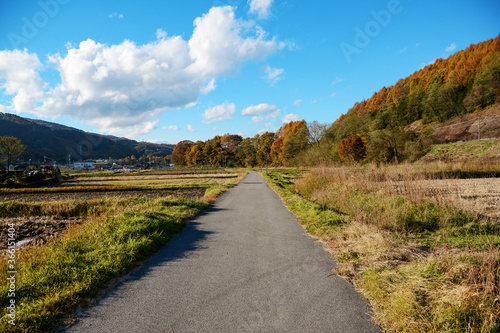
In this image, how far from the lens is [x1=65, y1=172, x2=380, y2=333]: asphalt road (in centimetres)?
292

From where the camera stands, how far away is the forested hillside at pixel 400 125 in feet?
153

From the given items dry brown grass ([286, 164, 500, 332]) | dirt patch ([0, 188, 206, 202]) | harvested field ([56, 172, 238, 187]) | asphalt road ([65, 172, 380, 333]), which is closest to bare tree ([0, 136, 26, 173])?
harvested field ([56, 172, 238, 187])

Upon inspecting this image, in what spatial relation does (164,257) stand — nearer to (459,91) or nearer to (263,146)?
(263,146)

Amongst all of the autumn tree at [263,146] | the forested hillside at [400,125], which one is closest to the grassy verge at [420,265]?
the forested hillside at [400,125]

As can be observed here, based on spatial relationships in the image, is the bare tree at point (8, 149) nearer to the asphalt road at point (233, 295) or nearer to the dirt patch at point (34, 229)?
the dirt patch at point (34, 229)

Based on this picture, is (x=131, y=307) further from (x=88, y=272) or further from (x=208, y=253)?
(x=208, y=253)

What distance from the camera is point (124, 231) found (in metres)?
6.21

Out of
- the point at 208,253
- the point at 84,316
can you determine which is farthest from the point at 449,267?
the point at 84,316

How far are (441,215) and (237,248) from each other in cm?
707

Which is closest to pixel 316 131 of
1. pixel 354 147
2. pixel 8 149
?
pixel 354 147

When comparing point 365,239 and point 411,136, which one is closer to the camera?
point 365,239

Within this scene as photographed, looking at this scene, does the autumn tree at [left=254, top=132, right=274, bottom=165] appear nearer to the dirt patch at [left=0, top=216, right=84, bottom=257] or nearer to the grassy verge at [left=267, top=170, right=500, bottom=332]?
the dirt patch at [left=0, top=216, right=84, bottom=257]

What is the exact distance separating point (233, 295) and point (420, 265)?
3.19 m

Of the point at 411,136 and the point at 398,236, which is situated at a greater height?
the point at 411,136
